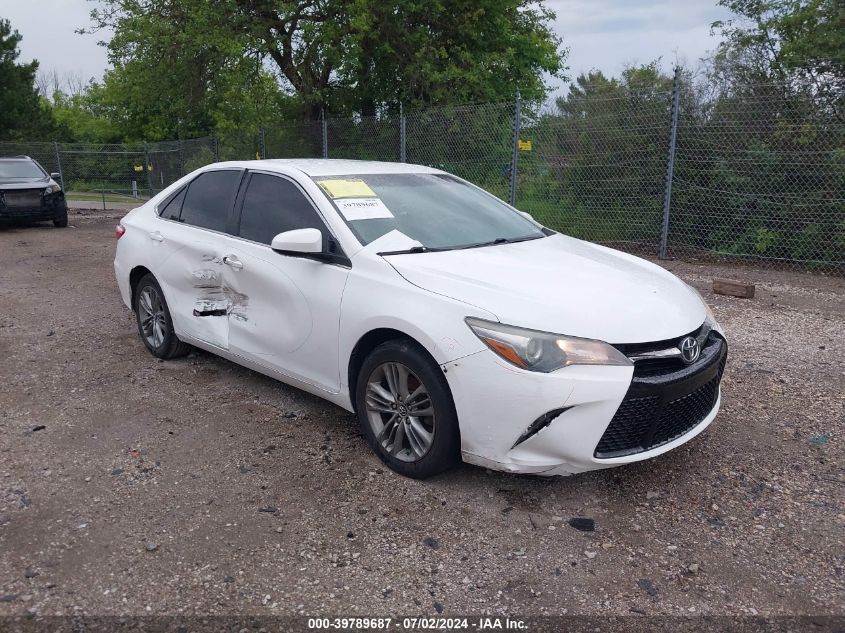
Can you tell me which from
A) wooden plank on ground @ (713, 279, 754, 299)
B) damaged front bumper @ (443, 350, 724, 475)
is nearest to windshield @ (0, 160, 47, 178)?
wooden plank on ground @ (713, 279, 754, 299)

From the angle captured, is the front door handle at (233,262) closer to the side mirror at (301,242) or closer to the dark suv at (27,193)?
the side mirror at (301,242)

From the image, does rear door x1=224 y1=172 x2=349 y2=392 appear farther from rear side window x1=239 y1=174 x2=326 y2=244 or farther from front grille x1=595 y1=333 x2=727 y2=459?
front grille x1=595 y1=333 x2=727 y2=459

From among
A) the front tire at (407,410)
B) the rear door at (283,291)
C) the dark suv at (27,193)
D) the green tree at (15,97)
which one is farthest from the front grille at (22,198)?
the green tree at (15,97)

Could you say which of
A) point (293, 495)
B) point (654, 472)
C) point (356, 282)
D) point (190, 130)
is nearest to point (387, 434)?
point (293, 495)

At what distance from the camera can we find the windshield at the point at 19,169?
14181mm

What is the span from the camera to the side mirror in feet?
12.2

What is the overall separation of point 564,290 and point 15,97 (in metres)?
40.6

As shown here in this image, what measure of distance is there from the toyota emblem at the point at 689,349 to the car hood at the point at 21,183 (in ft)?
46.2

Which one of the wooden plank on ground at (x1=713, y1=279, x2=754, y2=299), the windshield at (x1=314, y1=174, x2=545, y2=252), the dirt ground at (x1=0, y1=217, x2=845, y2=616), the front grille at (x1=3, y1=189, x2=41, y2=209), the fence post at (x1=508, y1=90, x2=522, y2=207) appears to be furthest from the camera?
the front grille at (x1=3, y1=189, x2=41, y2=209)

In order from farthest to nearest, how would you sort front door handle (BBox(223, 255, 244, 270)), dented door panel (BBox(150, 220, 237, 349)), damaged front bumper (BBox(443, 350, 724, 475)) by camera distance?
dented door panel (BBox(150, 220, 237, 349))
front door handle (BBox(223, 255, 244, 270))
damaged front bumper (BBox(443, 350, 724, 475))

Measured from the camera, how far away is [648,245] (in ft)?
33.2

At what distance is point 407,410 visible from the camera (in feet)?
11.3

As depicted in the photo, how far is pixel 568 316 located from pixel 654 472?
3.57 ft

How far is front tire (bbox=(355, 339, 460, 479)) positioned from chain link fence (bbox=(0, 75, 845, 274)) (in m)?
7.18
